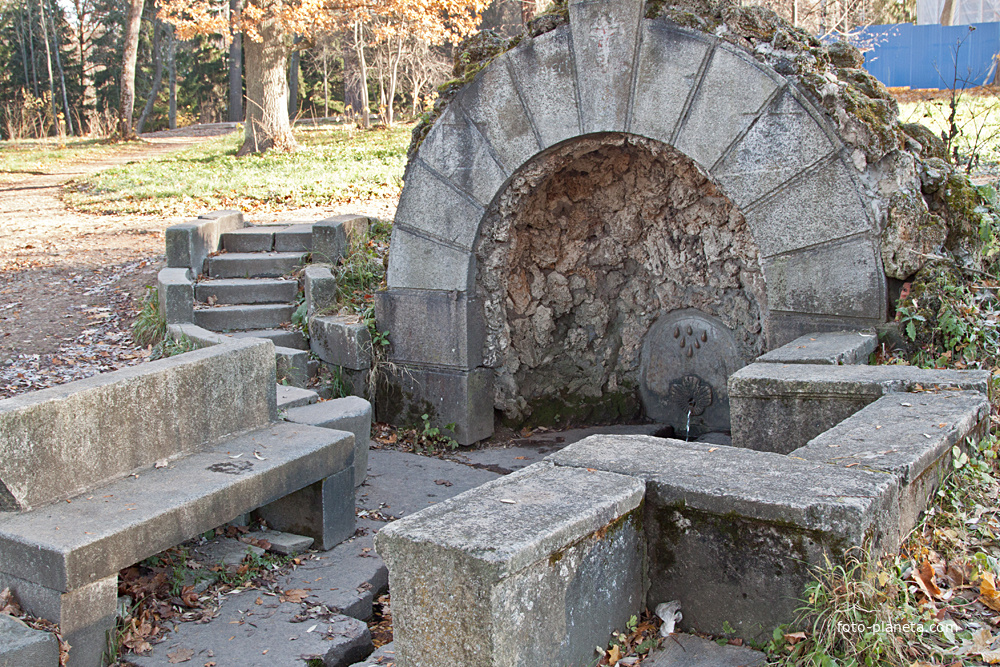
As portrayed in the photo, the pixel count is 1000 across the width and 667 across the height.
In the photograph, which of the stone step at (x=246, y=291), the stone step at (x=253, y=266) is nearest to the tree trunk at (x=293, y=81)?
the stone step at (x=253, y=266)

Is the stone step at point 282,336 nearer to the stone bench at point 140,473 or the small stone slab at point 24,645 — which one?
the stone bench at point 140,473

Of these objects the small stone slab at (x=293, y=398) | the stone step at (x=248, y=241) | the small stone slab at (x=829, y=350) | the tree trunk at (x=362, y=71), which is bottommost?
the small stone slab at (x=293, y=398)

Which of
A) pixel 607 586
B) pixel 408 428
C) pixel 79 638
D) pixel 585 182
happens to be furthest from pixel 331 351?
pixel 607 586

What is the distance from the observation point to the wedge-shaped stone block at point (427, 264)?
19.7 feet

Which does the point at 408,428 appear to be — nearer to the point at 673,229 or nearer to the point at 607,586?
the point at 673,229

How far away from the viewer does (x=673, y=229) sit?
6020 mm

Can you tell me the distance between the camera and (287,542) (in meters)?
4.23

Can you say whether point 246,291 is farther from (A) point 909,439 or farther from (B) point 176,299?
(A) point 909,439

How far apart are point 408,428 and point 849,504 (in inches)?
174

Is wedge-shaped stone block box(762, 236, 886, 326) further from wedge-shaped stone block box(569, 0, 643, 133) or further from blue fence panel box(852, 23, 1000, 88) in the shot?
blue fence panel box(852, 23, 1000, 88)

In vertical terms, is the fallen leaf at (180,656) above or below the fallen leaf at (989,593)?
below

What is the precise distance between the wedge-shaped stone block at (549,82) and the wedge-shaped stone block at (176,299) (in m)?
3.16

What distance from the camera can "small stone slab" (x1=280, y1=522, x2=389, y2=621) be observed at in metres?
3.79

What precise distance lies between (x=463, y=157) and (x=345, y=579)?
120 inches
